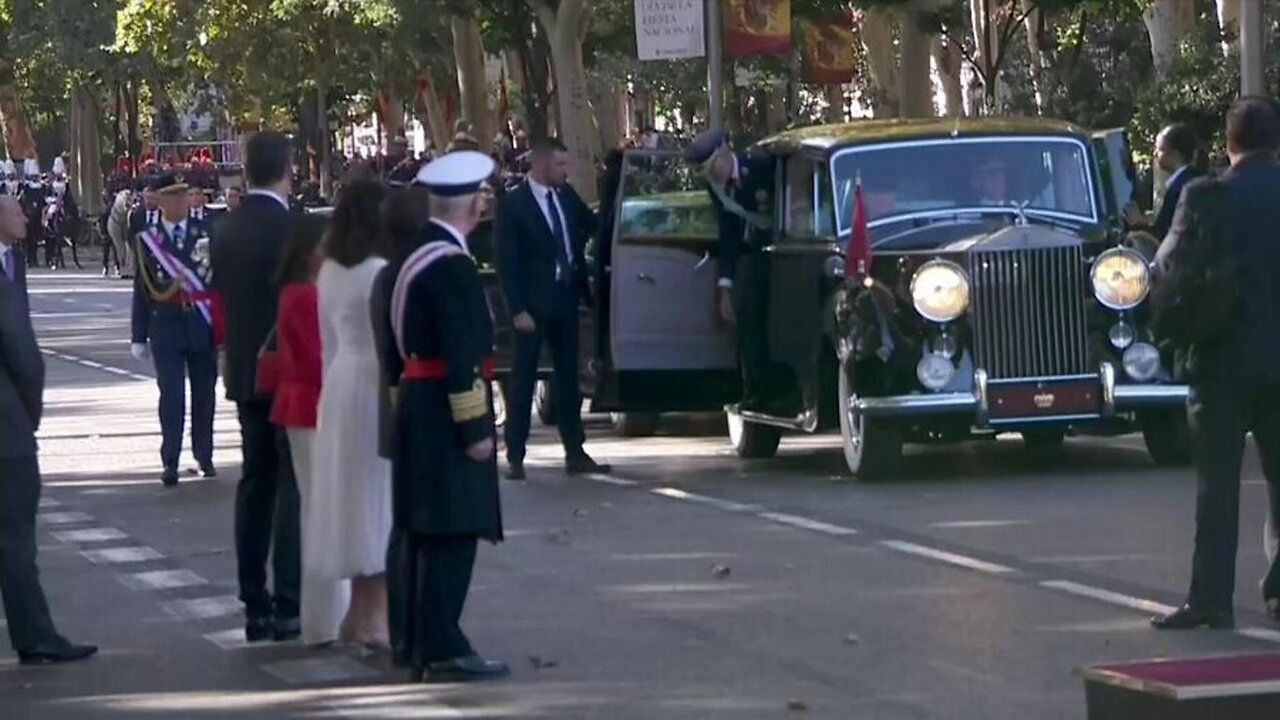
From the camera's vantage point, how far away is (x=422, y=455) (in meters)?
9.39

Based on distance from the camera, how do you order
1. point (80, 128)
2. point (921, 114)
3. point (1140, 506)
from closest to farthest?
point (1140, 506) → point (921, 114) → point (80, 128)

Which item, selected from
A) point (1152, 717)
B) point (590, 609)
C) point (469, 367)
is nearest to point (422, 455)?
point (469, 367)

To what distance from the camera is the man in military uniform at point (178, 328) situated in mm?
16875

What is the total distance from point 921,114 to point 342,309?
21.3 metres

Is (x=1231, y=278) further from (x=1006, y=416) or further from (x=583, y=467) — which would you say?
(x=583, y=467)

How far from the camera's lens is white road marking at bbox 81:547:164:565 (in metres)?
13.5

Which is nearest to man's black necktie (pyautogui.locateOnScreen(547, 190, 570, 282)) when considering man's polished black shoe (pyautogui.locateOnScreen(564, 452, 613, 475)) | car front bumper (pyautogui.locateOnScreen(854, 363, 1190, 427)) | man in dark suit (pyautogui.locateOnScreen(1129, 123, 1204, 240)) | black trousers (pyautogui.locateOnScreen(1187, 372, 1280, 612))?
man's polished black shoe (pyautogui.locateOnScreen(564, 452, 613, 475))

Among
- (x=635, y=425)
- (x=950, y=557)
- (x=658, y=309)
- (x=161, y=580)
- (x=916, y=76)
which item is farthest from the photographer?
(x=916, y=76)

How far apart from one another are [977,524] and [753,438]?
11.6 feet

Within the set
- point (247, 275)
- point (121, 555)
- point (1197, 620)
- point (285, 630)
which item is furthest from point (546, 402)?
point (1197, 620)

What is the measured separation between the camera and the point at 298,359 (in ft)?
34.3

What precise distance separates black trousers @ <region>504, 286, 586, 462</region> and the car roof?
1.72 m

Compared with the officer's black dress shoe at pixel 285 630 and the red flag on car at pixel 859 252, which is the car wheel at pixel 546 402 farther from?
the officer's black dress shoe at pixel 285 630

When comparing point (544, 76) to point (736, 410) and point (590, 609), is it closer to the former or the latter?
point (736, 410)
